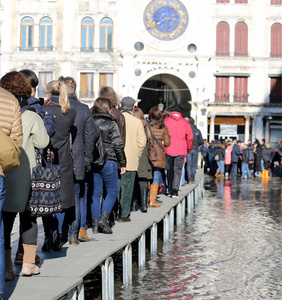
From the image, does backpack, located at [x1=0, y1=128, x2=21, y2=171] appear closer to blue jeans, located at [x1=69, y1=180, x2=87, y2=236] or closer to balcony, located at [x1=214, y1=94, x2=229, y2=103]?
blue jeans, located at [x1=69, y1=180, x2=87, y2=236]

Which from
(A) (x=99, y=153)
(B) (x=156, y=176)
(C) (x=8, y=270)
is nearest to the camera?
(C) (x=8, y=270)

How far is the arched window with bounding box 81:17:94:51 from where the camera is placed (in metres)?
42.8

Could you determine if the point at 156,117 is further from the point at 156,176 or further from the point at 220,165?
the point at 220,165

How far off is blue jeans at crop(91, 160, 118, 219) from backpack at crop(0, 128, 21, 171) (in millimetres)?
3619

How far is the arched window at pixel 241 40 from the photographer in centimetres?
4353

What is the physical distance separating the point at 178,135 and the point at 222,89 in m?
30.2

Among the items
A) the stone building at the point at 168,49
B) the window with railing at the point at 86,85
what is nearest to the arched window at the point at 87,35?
the stone building at the point at 168,49

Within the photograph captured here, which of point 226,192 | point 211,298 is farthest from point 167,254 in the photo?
point 226,192

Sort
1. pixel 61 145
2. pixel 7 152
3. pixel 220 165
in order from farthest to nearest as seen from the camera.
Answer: pixel 220 165 < pixel 61 145 < pixel 7 152

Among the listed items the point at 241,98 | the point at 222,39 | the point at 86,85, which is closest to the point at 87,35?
the point at 86,85

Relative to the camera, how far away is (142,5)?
43125 millimetres

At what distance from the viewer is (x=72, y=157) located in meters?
7.21

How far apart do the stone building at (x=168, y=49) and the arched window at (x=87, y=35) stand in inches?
2.5

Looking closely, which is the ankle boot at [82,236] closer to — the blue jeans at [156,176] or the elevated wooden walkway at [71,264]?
the elevated wooden walkway at [71,264]
